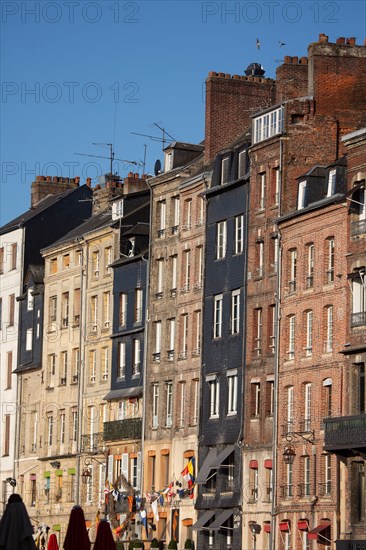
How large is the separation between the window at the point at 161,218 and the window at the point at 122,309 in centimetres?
522

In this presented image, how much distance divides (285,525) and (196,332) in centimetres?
1398

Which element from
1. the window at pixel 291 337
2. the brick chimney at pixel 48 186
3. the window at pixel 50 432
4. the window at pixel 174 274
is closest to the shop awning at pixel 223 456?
the window at pixel 291 337

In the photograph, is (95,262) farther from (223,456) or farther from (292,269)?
(292,269)

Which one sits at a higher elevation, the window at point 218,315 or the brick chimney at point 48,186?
the brick chimney at point 48,186

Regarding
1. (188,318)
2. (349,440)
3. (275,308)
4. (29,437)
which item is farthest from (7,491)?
(349,440)

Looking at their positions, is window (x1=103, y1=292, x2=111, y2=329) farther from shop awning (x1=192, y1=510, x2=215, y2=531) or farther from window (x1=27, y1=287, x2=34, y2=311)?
shop awning (x1=192, y1=510, x2=215, y2=531)

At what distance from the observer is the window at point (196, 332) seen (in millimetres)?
82625

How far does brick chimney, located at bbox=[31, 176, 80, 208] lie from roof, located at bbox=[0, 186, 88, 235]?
0.76 meters

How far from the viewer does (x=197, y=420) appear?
268 ft

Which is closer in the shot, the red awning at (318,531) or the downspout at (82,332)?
the red awning at (318,531)

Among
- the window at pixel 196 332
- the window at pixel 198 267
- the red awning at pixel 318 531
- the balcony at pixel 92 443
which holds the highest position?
the window at pixel 198 267

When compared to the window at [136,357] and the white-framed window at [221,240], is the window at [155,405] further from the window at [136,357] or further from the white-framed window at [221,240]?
the white-framed window at [221,240]

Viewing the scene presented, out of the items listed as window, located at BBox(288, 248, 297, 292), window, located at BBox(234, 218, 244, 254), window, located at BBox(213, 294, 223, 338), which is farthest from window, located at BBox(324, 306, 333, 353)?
window, located at BBox(213, 294, 223, 338)

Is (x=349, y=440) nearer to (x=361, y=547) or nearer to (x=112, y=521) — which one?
(x=361, y=547)
